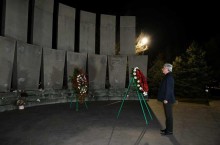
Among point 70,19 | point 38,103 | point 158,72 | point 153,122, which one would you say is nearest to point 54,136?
point 153,122

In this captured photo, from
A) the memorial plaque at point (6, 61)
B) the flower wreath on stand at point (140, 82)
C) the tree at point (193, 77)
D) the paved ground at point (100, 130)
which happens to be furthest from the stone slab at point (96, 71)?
the tree at point (193, 77)

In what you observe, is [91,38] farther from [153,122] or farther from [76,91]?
[153,122]

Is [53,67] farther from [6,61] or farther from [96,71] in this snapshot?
[6,61]

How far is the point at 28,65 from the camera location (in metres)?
12.2

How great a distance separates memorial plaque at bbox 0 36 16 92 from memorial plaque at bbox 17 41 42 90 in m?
0.49

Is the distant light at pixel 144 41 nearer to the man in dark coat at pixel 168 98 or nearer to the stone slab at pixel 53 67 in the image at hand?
the stone slab at pixel 53 67

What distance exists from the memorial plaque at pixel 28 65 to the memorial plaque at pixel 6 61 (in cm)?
49

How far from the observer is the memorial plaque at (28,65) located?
11.7 meters

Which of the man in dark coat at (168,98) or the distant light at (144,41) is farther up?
the distant light at (144,41)

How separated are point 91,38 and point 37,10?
14.6 ft

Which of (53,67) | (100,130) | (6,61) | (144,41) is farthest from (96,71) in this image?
(100,130)

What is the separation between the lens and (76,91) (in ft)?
37.2

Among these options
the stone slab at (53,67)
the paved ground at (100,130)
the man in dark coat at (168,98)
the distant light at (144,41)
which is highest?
the distant light at (144,41)

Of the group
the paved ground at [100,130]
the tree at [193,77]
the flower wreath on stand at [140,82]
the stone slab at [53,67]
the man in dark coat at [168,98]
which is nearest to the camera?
the paved ground at [100,130]
